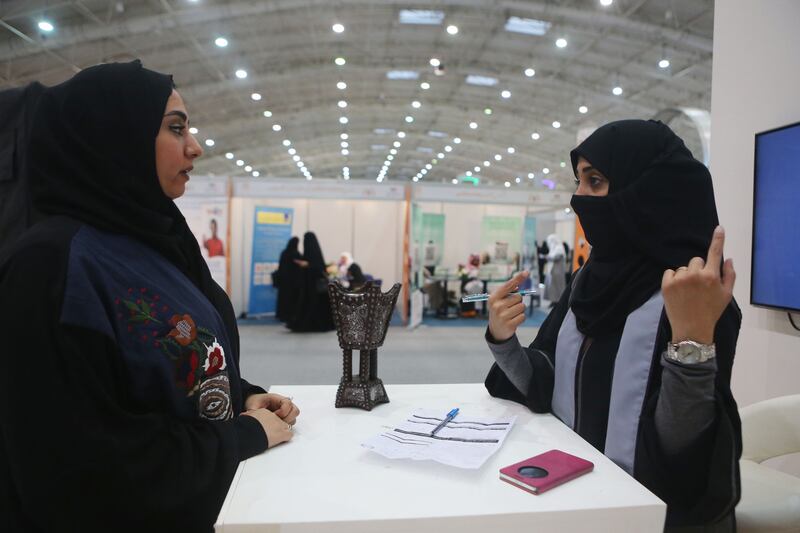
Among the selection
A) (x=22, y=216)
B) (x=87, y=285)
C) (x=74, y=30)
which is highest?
(x=74, y=30)

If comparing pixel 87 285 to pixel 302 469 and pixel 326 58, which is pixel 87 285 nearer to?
pixel 302 469

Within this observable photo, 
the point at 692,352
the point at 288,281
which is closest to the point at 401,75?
the point at 288,281

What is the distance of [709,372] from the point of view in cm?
98

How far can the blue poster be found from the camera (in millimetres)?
8555

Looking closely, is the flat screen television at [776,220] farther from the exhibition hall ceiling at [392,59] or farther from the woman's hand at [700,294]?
the exhibition hall ceiling at [392,59]

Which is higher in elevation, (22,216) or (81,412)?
(22,216)

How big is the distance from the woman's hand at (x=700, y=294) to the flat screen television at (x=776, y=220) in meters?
1.52

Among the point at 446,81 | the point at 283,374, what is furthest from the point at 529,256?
the point at 446,81

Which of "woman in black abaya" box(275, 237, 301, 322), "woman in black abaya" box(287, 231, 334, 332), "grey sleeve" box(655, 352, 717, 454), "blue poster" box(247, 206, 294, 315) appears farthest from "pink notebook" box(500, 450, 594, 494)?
"blue poster" box(247, 206, 294, 315)

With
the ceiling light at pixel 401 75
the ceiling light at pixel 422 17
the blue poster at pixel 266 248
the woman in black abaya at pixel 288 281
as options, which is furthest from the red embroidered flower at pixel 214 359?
the ceiling light at pixel 401 75

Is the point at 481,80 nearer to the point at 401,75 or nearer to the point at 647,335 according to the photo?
the point at 401,75

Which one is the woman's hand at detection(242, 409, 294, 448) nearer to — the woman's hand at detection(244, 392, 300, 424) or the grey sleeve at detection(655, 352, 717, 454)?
the woman's hand at detection(244, 392, 300, 424)

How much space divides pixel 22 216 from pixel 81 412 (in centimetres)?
50

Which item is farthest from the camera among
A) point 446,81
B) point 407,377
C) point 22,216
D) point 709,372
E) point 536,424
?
point 446,81
